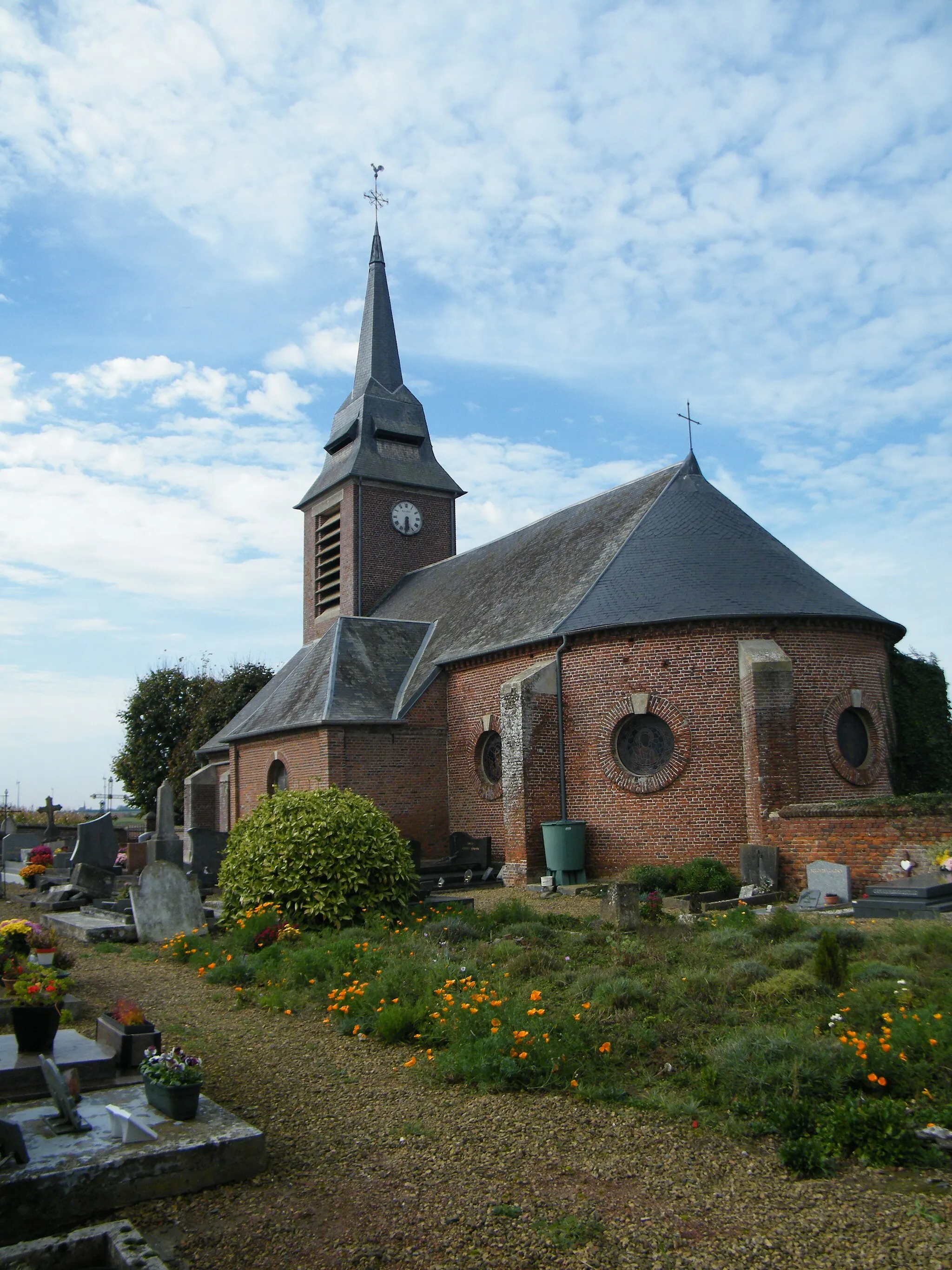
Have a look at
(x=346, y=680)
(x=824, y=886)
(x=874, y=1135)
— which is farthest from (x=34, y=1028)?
(x=346, y=680)

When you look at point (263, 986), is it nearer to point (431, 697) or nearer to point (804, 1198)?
point (804, 1198)

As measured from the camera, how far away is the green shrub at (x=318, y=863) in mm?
10672

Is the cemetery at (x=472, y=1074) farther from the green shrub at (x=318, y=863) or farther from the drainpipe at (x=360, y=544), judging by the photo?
the drainpipe at (x=360, y=544)

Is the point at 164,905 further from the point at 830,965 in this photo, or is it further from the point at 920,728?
the point at 920,728

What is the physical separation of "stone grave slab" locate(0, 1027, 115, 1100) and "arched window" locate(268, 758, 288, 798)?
54.0ft

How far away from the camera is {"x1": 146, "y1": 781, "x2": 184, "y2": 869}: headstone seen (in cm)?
1395

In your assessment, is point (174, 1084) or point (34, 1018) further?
point (34, 1018)

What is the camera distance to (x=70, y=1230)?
4008mm

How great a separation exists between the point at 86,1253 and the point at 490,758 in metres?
16.4

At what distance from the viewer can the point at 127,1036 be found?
5656 millimetres

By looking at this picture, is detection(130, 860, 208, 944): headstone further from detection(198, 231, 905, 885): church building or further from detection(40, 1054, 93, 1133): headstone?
detection(40, 1054, 93, 1133): headstone

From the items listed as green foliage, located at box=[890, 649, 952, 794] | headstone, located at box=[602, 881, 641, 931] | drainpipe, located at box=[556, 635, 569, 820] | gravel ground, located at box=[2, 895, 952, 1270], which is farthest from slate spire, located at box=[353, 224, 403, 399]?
gravel ground, located at box=[2, 895, 952, 1270]

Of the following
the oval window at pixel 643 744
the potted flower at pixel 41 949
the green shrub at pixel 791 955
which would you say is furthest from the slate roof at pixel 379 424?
the green shrub at pixel 791 955

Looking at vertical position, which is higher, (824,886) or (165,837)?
(165,837)
